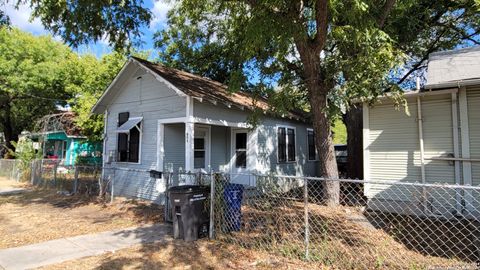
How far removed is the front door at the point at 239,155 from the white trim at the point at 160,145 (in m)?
3.09

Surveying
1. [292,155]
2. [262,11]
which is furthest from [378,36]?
[292,155]

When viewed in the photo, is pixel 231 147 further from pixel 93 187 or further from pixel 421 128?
pixel 421 128

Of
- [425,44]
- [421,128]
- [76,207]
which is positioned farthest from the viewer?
[425,44]

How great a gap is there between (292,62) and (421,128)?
3929 mm

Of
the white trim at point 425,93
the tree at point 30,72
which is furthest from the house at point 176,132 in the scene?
the tree at point 30,72

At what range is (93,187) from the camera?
43.5ft

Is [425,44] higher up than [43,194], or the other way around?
[425,44]

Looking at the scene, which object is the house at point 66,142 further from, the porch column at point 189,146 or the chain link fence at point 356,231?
the chain link fence at point 356,231

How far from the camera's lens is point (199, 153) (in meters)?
12.6

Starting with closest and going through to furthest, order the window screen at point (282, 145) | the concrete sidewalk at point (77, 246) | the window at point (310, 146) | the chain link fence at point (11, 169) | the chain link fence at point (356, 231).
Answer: the chain link fence at point (356, 231) < the concrete sidewalk at point (77, 246) < the window screen at point (282, 145) < the window at point (310, 146) < the chain link fence at point (11, 169)

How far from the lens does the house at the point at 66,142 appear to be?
2089 cm

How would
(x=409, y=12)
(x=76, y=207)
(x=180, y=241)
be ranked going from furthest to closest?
(x=409, y=12), (x=76, y=207), (x=180, y=241)

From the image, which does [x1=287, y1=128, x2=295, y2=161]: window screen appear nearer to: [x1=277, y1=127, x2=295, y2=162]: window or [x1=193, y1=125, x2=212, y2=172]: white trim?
[x1=277, y1=127, x2=295, y2=162]: window

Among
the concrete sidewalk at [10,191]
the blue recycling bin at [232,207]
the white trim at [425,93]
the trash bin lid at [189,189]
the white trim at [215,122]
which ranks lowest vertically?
the concrete sidewalk at [10,191]
